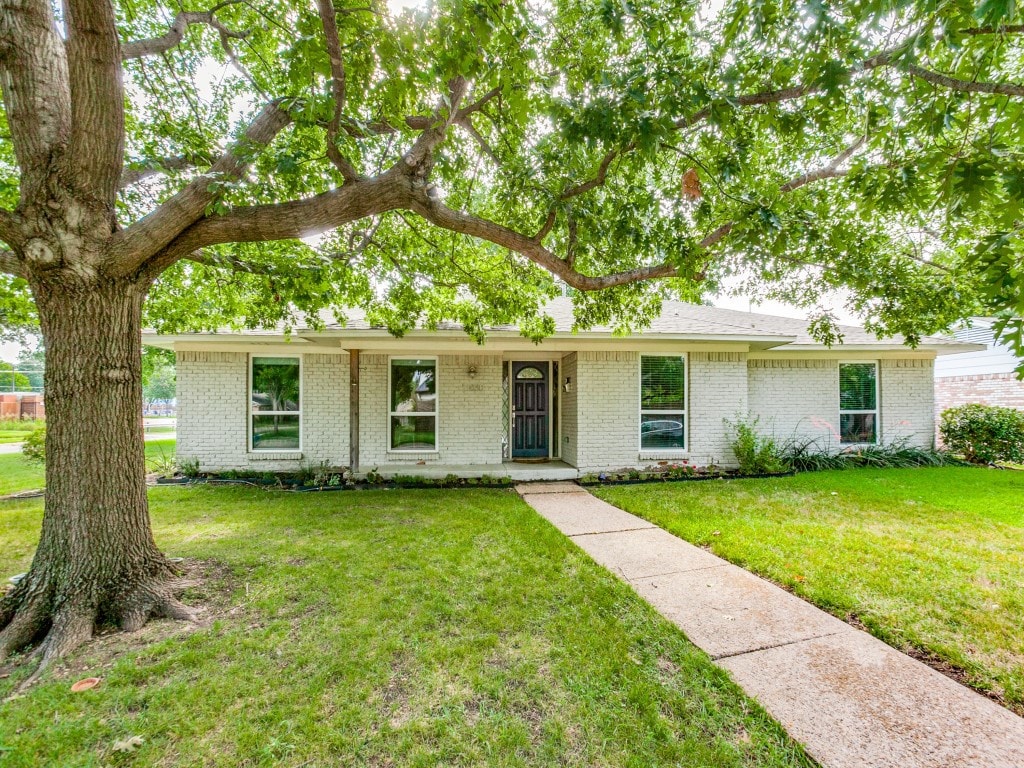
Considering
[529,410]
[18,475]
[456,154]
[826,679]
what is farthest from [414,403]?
[18,475]

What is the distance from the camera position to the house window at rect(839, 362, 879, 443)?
9953 millimetres

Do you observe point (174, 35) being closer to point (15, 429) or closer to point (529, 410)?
point (529, 410)

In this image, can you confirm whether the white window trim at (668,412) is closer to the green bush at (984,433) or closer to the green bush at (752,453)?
the green bush at (752,453)

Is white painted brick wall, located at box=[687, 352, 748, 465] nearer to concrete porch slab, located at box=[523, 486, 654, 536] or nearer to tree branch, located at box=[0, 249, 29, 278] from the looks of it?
concrete porch slab, located at box=[523, 486, 654, 536]

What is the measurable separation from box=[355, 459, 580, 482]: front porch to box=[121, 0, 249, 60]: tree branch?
258 inches

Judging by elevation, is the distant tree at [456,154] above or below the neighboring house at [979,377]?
above

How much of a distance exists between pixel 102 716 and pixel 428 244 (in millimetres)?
5765

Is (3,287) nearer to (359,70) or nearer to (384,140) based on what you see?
(384,140)

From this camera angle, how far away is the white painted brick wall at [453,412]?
28.9 feet

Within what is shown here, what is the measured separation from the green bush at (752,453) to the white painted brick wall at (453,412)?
4.91 m

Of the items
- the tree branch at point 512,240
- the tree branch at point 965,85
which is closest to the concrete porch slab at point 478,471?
the tree branch at point 512,240

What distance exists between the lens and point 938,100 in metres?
2.73

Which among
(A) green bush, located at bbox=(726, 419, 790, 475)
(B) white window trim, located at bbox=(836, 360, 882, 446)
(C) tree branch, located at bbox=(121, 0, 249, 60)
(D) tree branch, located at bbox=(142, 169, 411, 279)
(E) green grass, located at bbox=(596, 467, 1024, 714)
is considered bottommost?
(E) green grass, located at bbox=(596, 467, 1024, 714)

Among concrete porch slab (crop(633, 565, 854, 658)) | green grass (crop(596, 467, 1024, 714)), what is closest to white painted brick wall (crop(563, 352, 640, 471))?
green grass (crop(596, 467, 1024, 714))
